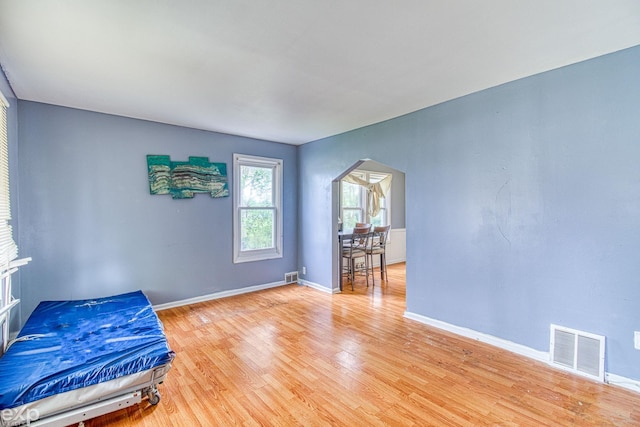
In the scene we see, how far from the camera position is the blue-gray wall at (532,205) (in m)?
2.21

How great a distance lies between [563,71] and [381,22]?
174 centimetres

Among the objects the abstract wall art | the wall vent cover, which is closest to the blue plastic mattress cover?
the abstract wall art

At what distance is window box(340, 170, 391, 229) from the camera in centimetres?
634

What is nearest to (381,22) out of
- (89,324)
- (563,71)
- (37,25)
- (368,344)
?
(563,71)

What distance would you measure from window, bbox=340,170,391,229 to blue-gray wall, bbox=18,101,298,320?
256 cm

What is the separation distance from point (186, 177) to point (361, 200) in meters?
3.80

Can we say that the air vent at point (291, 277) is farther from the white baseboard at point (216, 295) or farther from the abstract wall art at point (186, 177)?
the abstract wall art at point (186, 177)

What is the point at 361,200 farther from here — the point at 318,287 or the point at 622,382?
the point at 622,382

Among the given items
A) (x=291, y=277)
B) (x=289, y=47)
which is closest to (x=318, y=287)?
(x=291, y=277)

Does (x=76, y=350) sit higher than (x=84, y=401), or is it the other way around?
(x=76, y=350)

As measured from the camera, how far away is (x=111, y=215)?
3.59 metres

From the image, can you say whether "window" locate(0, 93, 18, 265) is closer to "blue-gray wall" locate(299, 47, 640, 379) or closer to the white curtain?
"blue-gray wall" locate(299, 47, 640, 379)

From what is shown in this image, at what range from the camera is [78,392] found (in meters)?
1.78

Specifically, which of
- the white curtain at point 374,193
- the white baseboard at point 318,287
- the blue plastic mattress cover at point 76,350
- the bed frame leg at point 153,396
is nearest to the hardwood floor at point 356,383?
the bed frame leg at point 153,396
